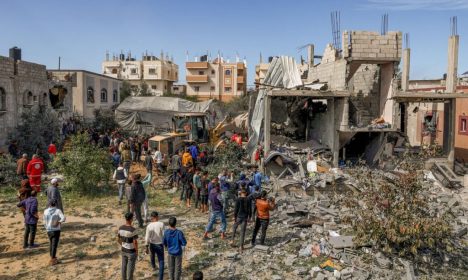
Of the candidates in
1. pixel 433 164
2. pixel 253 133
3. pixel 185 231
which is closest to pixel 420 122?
pixel 433 164

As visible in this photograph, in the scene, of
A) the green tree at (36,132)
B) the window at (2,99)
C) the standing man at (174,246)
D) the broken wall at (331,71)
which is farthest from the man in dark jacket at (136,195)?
the broken wall at (331,71)

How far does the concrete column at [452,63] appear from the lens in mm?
24250

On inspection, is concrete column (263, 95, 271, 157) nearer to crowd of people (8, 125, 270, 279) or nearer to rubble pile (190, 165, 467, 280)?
crowd of people (8, 125, 270, 279)

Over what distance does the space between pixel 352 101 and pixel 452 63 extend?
8121 millimetres

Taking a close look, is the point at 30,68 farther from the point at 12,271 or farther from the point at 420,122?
the point at 420,122

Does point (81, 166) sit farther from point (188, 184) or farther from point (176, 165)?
point (188, 184)

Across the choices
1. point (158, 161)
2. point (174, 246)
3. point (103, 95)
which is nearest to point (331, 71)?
point (158, 161)

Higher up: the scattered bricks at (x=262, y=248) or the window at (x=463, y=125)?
the window at (x=463, y=125)

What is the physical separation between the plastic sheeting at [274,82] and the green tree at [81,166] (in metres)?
7.76

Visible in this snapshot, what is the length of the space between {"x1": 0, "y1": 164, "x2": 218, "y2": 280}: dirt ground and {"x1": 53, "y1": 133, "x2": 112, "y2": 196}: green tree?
0.58m

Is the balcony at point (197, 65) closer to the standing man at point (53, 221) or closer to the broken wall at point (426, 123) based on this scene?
the broken wall at point (426, 123)

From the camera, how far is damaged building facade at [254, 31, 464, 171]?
19156 mm

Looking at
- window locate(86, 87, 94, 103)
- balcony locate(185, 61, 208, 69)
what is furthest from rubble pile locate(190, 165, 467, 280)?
balcony locate(185, 61, 208, 69)

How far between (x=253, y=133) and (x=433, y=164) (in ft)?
29.9
